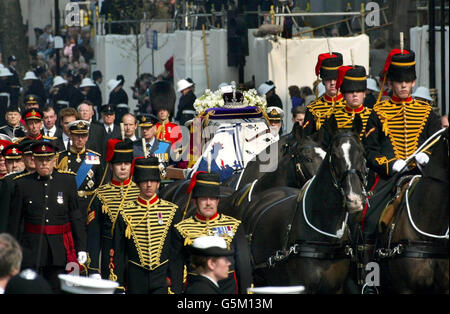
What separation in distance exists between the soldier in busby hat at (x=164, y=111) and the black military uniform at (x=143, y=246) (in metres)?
6.70

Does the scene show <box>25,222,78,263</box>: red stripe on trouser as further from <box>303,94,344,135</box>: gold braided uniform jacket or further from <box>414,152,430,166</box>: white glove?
<box>414,152,430,166</box>: white glove

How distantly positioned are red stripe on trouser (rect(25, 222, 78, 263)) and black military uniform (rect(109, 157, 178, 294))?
1.52 meters

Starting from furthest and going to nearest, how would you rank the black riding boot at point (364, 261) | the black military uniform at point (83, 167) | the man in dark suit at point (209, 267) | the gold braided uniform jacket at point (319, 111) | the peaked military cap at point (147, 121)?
the peaked military cap at point (147, 121)
the black military uniform at point (83, 167)
the gold braided uniform jacket at point (319, 111)
the black riding boot at point (364, 261)
the man in dark suit at point (209, 267)

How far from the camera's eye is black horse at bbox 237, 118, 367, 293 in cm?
1058

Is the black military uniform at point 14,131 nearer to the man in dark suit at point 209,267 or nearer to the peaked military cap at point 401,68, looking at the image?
the peaked military cap at point 401,68

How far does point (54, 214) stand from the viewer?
1275 centimetres

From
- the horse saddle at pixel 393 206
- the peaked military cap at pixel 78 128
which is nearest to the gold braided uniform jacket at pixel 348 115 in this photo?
the horse saddle at pixel 393 206

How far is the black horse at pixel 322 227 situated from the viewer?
10578 millimetres

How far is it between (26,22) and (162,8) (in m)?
9.64

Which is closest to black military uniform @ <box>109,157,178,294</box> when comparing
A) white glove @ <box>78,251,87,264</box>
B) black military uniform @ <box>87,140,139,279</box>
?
black military uniform @ <box>87,140,139,279</box>
